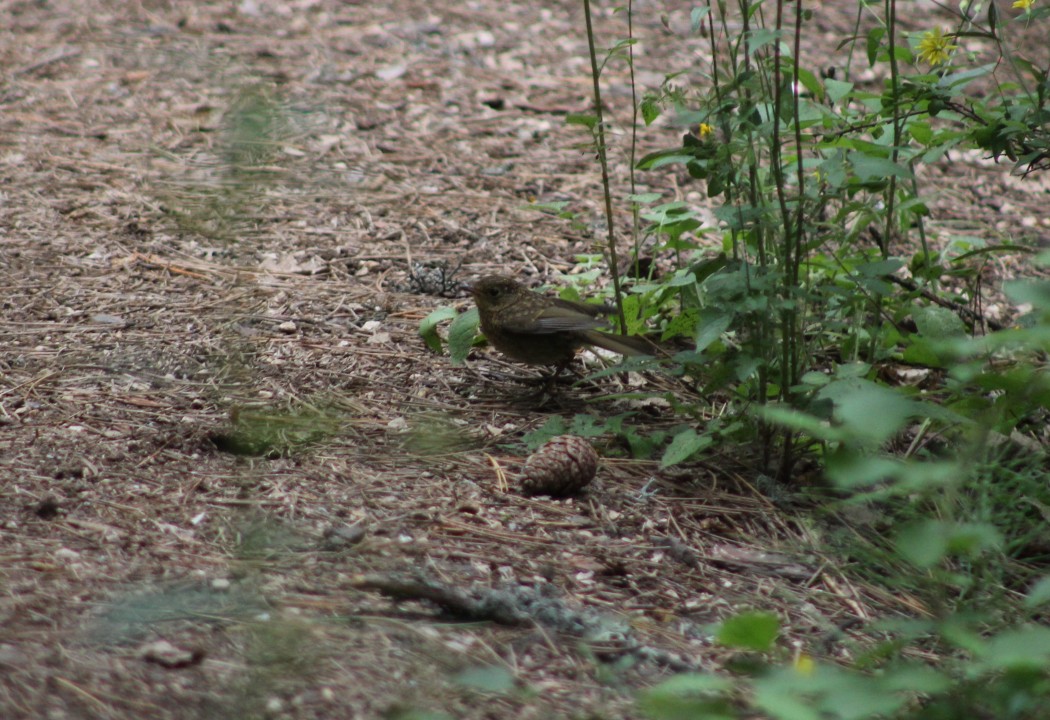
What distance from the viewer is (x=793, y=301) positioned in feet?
10.7

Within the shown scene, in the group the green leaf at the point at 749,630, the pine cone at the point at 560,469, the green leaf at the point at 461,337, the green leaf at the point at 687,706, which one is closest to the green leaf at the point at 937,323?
the pine cone at the point at 560,469

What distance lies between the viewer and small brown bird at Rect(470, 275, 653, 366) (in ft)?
14.0

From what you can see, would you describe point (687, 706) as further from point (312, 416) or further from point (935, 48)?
point (935, 48)

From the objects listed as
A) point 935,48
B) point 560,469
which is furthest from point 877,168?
point 560,469

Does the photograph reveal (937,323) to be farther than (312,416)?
No

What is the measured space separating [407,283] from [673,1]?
15.6 feet

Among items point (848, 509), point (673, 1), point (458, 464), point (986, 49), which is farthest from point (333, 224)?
point (986, 49)

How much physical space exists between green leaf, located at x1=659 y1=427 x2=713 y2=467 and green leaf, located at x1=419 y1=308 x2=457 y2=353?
123cm

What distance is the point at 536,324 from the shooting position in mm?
4250

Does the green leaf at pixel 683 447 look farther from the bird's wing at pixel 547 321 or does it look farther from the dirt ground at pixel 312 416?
the bird's wing at pixel 547 321

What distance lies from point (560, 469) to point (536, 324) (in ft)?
3.16

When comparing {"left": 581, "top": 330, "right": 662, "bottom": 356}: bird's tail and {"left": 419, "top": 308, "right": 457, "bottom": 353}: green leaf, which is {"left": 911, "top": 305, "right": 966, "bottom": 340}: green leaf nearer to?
{"left": 581, "top": 330, "right": 662, "bottom": 356}: bird's tail

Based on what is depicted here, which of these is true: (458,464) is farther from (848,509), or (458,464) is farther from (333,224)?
(333,224)

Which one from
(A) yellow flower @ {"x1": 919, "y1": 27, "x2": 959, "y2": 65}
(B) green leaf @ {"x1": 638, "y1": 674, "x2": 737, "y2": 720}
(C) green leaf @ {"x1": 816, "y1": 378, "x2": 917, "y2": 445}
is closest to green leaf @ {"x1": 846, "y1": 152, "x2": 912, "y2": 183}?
(A) yellow flower @ {"x1": 919, "y1": 27, "x2": 959, "y2": 65}
